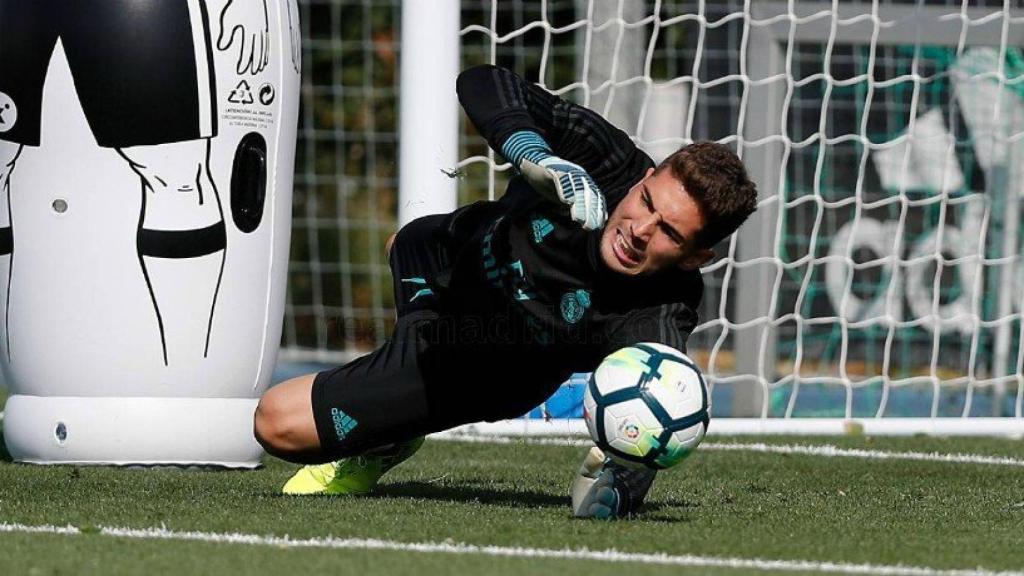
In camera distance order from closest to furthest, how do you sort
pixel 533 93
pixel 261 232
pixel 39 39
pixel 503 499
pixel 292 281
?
pixel 533 93 → pixel 503 499 → pixel 39 39 → pixel 261 232 → pixel 292 281

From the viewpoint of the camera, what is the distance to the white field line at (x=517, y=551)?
3.88 metres

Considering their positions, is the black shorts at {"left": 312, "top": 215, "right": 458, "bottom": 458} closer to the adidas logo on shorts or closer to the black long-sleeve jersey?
the adidas logo on shorts

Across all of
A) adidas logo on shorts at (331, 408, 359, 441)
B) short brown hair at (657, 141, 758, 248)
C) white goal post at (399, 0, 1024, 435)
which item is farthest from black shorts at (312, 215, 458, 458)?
white goal post at (399, 0, 1024, 435)

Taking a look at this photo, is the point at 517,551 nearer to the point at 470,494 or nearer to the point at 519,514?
the point at 519,514

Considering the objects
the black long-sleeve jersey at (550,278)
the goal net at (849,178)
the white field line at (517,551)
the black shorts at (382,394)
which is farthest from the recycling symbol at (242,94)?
the goal net at (849,178)

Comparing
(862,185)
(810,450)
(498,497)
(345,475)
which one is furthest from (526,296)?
(862,185)

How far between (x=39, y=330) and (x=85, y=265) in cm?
31

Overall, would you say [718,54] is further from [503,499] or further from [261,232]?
[503,499]

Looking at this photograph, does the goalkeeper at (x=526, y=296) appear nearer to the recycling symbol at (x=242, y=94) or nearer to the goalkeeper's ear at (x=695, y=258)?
the goalkeeper's ear at (x=695, y=258)

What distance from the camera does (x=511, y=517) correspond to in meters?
4.73

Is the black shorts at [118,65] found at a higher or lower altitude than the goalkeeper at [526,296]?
higher

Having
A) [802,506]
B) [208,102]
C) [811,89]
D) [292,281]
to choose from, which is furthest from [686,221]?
[292,281]

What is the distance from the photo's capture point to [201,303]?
19.4 feet

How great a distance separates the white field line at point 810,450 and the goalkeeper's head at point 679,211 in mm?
2512
